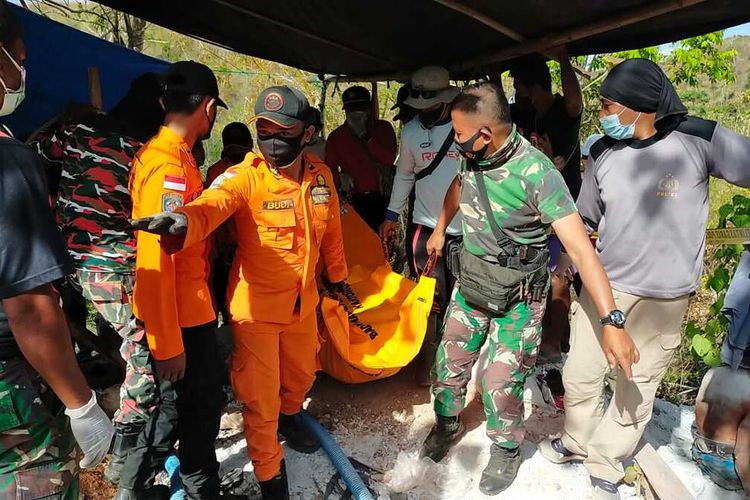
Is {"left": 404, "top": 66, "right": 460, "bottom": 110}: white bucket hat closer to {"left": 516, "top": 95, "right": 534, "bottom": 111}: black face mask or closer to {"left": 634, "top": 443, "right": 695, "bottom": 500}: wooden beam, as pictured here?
{"left": 516, "top": 95, "right": 534, "bottom": 111}: black face mask

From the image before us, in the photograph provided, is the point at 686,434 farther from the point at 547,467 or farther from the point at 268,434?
the point at 268,434

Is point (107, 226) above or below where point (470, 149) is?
below

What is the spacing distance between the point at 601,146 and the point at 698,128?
413 millimetres

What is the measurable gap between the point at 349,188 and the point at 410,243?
0.82m

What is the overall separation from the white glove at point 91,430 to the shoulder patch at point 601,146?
94.1 inches

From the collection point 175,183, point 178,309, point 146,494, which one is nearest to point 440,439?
point 146,494

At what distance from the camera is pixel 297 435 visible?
3.07 metres

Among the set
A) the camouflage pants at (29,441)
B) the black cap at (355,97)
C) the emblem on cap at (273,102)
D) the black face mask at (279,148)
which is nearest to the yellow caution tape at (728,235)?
the black face mask at (279,148)

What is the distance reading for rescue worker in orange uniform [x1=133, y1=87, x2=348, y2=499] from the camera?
2354 mm

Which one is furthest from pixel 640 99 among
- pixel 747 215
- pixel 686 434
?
pixel 686 434

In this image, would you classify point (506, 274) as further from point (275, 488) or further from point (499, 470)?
point (275, 488)

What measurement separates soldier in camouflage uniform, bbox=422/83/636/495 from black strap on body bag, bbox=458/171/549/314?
1 cm

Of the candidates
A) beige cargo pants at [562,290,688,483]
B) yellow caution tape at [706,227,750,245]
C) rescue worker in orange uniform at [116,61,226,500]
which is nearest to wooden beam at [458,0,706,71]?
yellow caution tape at [706,227,750,245]

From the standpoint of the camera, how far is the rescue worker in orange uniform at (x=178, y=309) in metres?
2.09
